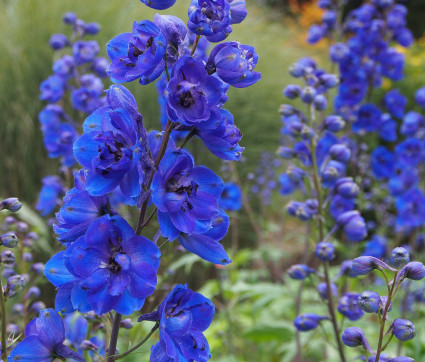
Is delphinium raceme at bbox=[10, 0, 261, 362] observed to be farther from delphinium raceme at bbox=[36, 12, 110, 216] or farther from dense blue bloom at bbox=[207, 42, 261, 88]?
delphinium raceme at bbox=[36, 12, 110, 216]

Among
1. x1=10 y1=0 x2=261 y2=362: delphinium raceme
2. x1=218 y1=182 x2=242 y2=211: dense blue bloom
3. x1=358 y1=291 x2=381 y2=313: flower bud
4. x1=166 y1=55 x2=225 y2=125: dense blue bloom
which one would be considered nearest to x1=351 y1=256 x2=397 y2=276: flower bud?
x1=358 y1=291 x2=381 y2=313: flower bud

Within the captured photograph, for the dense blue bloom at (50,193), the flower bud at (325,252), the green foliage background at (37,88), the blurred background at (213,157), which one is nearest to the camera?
the flower bud at (325,252)

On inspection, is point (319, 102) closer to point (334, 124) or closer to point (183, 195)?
point (334, 124)

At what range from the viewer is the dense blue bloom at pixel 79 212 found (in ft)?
3.60

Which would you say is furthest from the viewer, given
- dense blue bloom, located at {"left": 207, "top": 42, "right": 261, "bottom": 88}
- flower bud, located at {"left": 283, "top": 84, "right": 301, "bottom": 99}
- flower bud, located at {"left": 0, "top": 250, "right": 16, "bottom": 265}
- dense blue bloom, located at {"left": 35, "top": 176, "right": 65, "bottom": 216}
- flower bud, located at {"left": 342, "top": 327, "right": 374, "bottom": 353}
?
dense blue bloom, located at {"left": 35, "top": 176, "right": 65, "bottom": 216}

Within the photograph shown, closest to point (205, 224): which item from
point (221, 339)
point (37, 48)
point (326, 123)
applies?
point (326, 123)

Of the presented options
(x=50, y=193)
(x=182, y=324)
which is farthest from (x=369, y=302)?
(x=50, y=193)

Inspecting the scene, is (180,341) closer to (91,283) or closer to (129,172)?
(91,283)

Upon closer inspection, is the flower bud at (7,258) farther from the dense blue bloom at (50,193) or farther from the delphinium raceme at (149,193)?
the dense blue bloom at (50,193)

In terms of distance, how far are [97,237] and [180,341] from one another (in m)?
0.31

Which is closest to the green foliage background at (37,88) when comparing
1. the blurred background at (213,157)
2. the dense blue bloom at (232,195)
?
the blurred background at (213,157)

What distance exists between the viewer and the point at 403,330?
4.09 ft

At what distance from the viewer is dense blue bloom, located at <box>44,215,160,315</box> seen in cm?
104

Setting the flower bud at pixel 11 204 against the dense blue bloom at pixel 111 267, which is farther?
the flower bud at pixel 11 204
